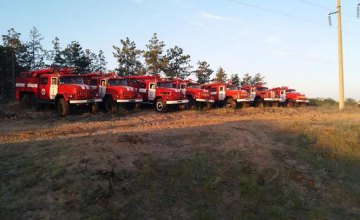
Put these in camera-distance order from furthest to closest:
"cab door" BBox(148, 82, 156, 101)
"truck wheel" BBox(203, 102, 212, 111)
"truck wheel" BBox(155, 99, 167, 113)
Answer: "truck wheel" BBox(203, 102, 212, 111) → "cab door" BBox(148, 82, 156, 101) → "truck wheel" BBox(155, 99, 167, 113)

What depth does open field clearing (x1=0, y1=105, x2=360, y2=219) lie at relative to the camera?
6980 mm

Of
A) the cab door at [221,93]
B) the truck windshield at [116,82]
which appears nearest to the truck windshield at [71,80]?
the truck windshield at [116,82]

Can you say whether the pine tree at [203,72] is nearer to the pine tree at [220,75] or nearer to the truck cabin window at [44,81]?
the pine tree at [220,75]

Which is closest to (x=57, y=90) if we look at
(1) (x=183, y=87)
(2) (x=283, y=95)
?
(1) (x=183, y=87)

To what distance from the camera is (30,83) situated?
72.0 feet

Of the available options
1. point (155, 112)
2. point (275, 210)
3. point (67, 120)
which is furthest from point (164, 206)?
point (155, 112)

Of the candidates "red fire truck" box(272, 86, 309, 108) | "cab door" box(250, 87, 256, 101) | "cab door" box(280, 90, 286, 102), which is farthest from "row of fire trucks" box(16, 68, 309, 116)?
"red fire truck" box(272, 86, 309, 108)

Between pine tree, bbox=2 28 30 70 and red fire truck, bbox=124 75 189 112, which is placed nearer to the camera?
red fire truck, bbox=124 75 189 112

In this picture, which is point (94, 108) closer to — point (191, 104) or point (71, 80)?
point (71, 80)

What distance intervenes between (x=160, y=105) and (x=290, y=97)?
15.8 metres

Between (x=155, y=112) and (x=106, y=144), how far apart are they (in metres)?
13.5

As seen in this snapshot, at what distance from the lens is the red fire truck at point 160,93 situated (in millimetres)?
23094

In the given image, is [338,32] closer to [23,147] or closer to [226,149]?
[226,149]

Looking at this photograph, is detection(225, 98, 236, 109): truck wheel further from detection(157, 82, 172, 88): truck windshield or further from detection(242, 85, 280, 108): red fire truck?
detection(157, 82, 172, 88): truck windshield
